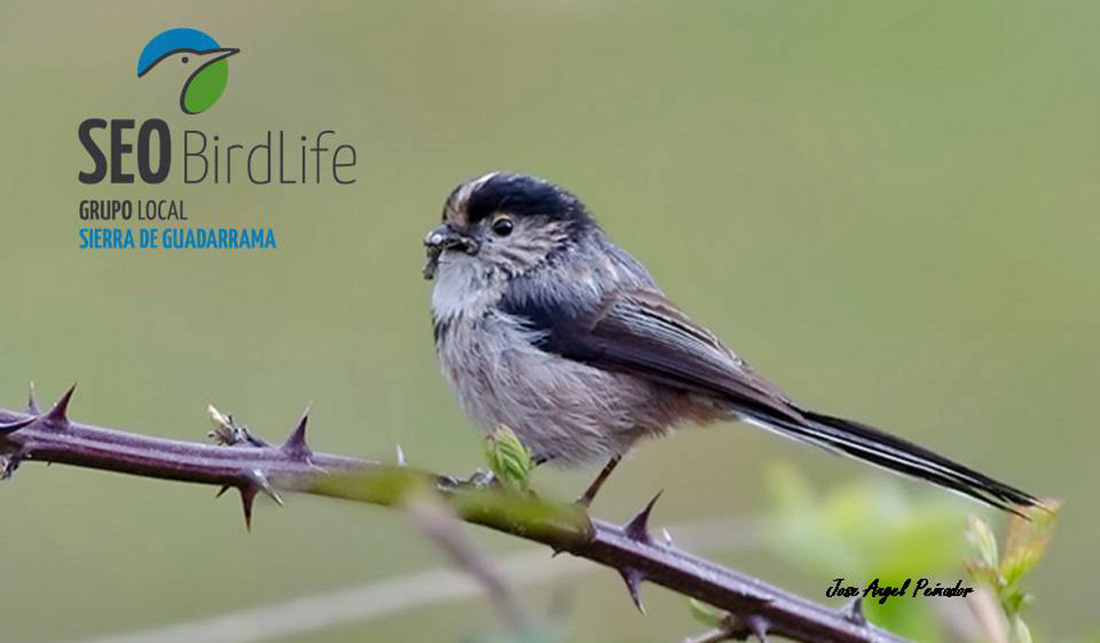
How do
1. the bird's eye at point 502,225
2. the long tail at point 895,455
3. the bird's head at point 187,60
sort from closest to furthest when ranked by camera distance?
the long tail at point 895,455 → the bird's eye at point 502,225 → the bird's head at point 187,60

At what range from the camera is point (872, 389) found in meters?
8.59

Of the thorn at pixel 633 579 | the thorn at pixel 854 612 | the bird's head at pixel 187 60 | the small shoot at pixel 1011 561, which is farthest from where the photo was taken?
the bird's head at pixel 187 60

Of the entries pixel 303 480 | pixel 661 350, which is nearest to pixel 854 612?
pixel 303 480

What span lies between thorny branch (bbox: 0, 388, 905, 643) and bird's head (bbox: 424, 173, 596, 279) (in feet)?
6.00

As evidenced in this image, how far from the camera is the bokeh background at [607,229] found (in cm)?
708

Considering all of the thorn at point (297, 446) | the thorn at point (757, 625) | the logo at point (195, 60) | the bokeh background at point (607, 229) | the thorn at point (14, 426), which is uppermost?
the thorn at point (14, 426)

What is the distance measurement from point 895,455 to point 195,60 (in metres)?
7.81

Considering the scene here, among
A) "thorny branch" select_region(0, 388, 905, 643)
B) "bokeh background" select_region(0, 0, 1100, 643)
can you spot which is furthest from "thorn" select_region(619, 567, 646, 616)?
"bokeh background" select_region(0, 0, 1100, 643)

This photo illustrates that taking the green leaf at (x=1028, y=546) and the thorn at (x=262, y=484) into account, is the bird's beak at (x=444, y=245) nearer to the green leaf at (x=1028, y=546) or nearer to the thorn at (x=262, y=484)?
the thorn at (x=262, y=484)

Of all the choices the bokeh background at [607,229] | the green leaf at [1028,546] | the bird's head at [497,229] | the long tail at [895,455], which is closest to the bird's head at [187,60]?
the bokeh background at [607,229]

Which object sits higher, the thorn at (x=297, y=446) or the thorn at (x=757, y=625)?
the thorn at (x=297, y=446)

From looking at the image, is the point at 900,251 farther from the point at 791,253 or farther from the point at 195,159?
the point at 195,159

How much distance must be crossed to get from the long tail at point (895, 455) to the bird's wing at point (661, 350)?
0.39 feet

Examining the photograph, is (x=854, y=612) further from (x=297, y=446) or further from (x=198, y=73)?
(x=198, y=73)
